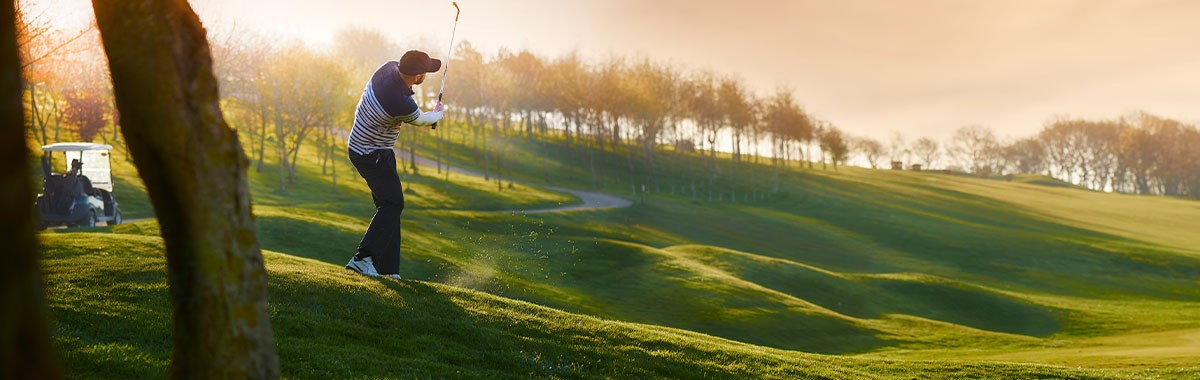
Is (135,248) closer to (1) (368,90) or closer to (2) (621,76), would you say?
(1) (368,90)

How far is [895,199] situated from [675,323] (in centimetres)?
10246

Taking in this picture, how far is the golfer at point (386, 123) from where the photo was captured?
1407 centimetres

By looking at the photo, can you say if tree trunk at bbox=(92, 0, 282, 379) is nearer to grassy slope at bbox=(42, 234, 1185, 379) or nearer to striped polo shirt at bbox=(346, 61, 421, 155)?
grassy slope at bbox=(42, 234, 1185, 379)

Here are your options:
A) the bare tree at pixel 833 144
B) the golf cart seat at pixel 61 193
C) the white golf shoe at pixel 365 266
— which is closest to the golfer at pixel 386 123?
the white golf shoe at pixel 365 266

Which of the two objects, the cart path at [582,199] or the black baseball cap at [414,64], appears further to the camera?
the cart path at [582,199]

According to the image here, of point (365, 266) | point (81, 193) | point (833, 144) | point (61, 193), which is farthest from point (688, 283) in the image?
point (833, 144)

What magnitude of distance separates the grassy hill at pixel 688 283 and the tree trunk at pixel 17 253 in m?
8.38

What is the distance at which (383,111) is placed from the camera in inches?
562

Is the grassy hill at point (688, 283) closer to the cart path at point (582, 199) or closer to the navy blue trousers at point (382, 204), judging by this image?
the navy blue trousers at point (382, 204)

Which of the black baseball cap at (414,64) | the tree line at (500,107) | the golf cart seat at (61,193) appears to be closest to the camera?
the black baseball cap at (414,64)

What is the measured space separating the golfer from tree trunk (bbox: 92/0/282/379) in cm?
769

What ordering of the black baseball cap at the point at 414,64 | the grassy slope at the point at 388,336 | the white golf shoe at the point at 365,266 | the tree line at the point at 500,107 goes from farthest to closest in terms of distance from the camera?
the tree line at the point at 500,107 < the white golf shoe at the point at 365,266 < the black baseball cap at the point at 414,64 < the grassy slope at the point at 388,336

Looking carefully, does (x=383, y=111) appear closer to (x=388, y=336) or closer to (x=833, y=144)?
(x=388, y=336)

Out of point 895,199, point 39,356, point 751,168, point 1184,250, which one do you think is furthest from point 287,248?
point 751,168
